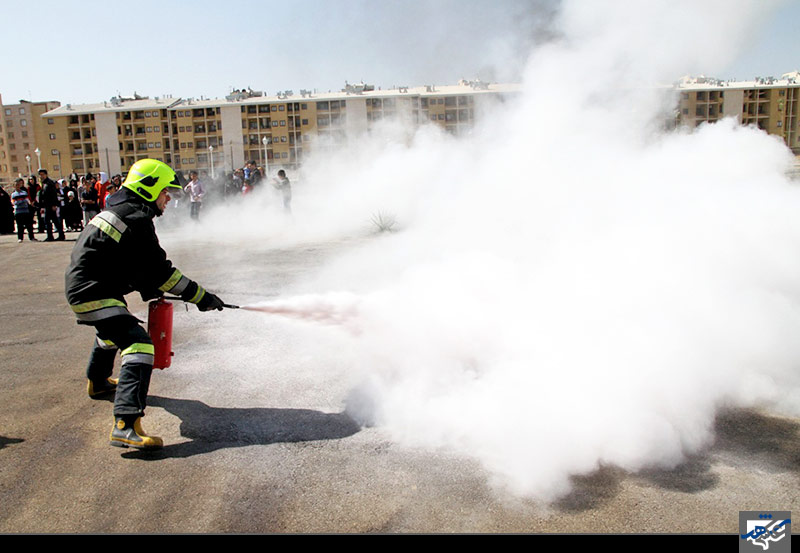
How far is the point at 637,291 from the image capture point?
167 inches

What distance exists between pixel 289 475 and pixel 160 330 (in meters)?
1.51

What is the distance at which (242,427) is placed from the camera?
395 cm

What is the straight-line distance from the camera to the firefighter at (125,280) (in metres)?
3.69

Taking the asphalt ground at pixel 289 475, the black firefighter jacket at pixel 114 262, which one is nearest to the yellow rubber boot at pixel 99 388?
the asphalt ground at pixel 289 475

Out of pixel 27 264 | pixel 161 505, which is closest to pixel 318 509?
pixel 161 505

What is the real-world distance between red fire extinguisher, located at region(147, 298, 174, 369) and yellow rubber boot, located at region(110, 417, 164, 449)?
0.51 m

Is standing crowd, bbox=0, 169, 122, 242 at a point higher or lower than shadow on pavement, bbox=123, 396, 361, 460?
higher

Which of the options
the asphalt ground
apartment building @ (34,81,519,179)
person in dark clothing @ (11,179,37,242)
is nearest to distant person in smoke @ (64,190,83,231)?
person in dark clothing @ (11,179,37,242)

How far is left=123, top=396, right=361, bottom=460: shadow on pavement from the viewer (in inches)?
146

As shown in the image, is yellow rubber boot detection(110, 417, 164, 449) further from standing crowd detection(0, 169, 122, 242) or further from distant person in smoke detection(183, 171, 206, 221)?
distant person in smoke detection(183, 171, 206, 221)

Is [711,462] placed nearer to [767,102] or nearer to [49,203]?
[49,203]

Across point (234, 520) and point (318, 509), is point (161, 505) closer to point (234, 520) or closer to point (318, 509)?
point (234, 520)

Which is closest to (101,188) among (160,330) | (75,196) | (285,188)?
(75,196)

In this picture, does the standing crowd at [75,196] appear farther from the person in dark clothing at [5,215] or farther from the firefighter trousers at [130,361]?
the firefighter trousers at [130,361]
